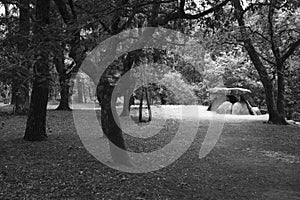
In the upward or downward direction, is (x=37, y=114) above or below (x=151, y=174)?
above

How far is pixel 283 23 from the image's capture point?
53.1 ft

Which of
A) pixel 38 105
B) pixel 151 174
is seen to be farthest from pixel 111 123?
pixel 38 105

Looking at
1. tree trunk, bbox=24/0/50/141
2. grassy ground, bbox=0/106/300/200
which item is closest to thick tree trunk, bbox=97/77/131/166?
grassy ground, bbox=0/106/300/200

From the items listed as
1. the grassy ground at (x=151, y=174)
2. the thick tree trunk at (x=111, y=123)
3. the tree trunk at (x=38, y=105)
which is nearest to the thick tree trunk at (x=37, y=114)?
the tree trunk at (x=38, y=105)

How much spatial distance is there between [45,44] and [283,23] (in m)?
13.9

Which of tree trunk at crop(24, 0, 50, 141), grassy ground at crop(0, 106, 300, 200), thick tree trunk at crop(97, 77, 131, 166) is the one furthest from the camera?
tree trunk at crop(24, 0, 50, 141)

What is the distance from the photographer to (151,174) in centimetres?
634

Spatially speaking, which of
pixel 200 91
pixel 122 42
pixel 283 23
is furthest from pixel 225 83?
pixel 122 42

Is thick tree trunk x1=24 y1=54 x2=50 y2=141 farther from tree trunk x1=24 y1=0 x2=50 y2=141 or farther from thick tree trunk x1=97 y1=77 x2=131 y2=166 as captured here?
thick tree trunk x1=97 y1=77 x2=131 y2=166

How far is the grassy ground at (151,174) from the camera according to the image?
5.19 meters

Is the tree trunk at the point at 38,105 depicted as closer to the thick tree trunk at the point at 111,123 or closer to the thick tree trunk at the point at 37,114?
the thick tree trunk at the point at 37,114

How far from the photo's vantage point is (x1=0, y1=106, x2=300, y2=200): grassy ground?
5.19 m

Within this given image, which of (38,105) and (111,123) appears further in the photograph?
(38,105)

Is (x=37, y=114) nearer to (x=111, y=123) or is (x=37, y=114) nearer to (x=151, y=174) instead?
(x=111, y=123)
